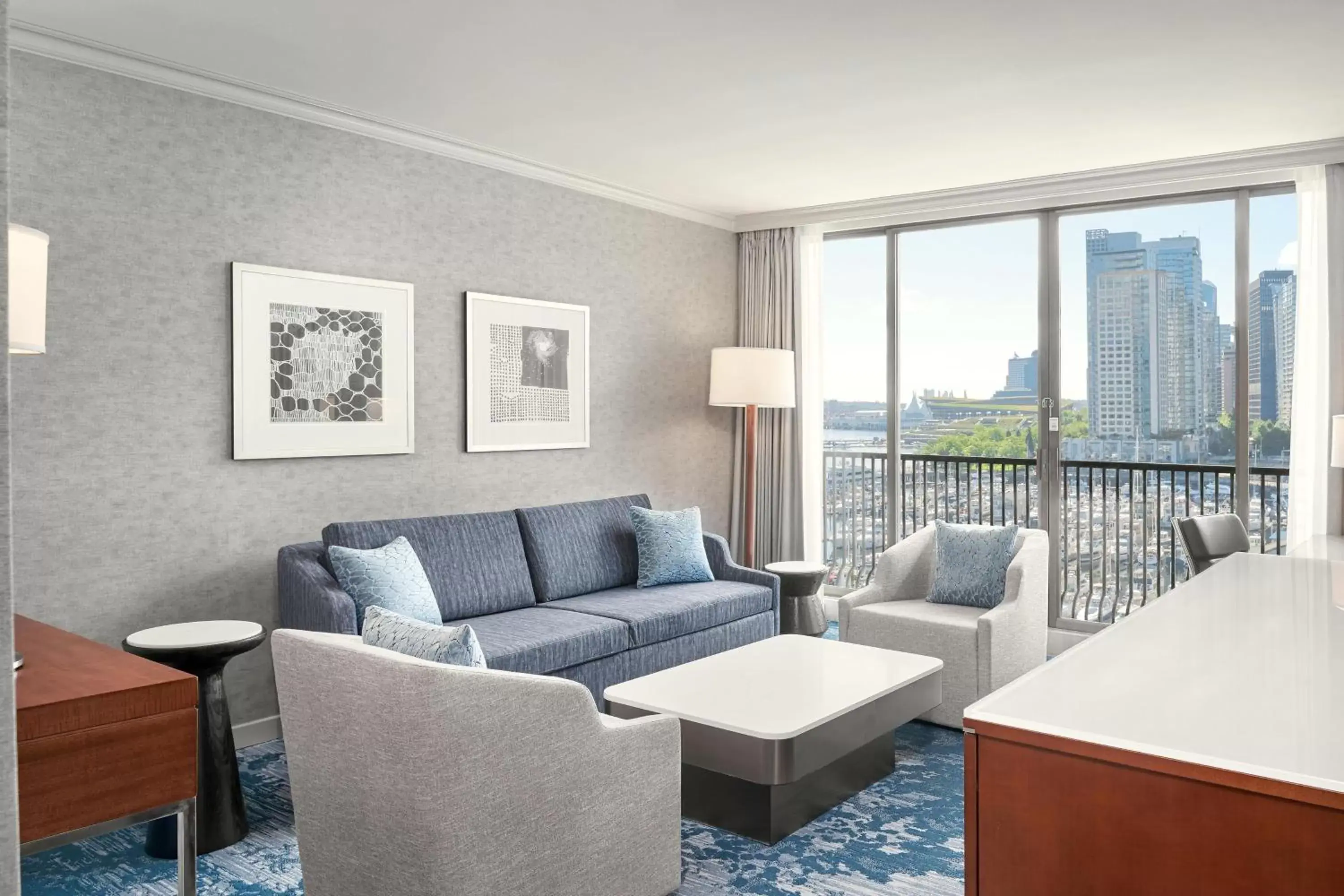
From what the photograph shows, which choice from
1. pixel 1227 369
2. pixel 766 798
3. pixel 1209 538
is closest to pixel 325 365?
pixel 766 798

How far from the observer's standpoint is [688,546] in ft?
16.3

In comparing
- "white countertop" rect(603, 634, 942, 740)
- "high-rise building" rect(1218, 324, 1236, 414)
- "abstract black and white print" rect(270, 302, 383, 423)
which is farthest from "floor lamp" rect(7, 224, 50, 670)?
"high-rise building" rect(1218, 324, 1236, 414)

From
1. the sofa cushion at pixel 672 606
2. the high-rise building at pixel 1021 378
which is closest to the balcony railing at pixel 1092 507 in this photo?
the high-rise building at pixel 1021 378

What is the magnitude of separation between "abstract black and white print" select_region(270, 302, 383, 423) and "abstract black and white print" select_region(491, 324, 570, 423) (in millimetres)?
700

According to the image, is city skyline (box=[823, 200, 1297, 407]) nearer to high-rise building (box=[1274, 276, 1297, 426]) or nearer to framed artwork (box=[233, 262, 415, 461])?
high-rise building (box=[1274, 276, 1297, 426])

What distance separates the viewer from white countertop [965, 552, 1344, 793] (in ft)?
3.49

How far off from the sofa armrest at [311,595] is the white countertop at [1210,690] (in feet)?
8.66

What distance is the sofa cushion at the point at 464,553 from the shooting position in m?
3.94

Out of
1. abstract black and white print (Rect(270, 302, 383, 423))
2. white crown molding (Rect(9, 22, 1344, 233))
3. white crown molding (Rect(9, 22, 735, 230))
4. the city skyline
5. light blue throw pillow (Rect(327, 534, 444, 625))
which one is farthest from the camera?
the city skyline

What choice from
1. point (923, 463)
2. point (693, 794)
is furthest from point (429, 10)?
point (923, 463)

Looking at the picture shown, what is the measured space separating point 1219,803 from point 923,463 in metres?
5.11

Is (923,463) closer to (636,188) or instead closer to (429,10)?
(636,188)

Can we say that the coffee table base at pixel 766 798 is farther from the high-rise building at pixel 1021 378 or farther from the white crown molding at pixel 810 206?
the white crown molding at pixel 810 206

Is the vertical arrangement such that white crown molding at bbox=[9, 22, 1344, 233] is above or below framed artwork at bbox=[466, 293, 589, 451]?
above
